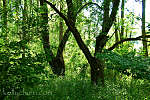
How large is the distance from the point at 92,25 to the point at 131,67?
4.72 m

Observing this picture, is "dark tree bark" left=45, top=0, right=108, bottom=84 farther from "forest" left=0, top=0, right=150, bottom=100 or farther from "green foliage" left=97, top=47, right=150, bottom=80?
"green foliage" left=97, top=47, right=150, bottom=80

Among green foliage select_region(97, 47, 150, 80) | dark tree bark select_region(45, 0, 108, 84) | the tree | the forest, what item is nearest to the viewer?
the forest

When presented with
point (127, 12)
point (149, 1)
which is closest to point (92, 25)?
point (127, 12)

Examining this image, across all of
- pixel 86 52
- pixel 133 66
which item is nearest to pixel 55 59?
pixel 86 52

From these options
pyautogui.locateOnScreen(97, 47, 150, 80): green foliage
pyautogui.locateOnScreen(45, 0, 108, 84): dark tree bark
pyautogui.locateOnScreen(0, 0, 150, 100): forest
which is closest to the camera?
pyautogui.locateOnScreen(0, 0, 150, 100): forest

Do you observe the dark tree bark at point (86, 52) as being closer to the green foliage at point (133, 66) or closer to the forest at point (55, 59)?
the forest at point (55, 59)

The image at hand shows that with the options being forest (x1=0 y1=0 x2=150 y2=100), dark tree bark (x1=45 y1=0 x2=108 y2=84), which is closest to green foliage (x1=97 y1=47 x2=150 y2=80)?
forest (x1=0 y1=0 x2=150 y2=100)

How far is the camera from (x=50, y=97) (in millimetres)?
4730

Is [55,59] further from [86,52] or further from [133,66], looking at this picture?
[133,66]

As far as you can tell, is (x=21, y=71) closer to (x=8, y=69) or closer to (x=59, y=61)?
(x=8, y=69)

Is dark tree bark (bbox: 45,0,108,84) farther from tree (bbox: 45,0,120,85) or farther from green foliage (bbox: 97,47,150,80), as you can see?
green foliage (bbox: 97,47,150,80)

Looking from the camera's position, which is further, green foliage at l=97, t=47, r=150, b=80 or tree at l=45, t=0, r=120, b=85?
tree at l=45, t=0, r=120, b=85

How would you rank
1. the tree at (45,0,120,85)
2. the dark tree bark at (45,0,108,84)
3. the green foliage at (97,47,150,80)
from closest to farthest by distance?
the green foliage at (97,47,150,80) < the dark tree bark at (45,0,108,84) < the tree at (45,0,120,85)

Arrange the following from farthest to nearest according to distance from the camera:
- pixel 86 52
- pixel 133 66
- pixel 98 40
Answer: pixel 98 40 < pixel 86 52 < pixel 133 66
